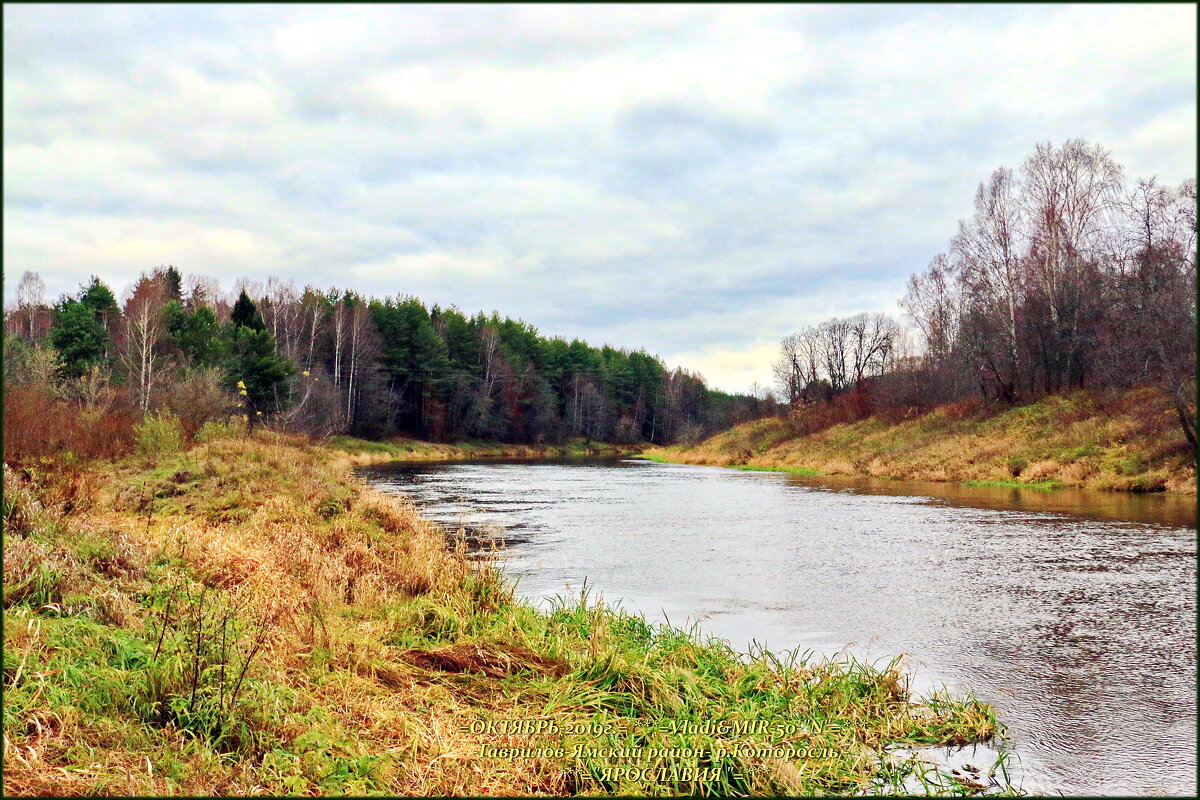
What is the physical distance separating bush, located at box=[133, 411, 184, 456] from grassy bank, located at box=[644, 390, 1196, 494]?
26.0m

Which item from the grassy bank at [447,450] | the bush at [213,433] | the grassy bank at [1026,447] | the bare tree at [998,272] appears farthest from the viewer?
the grassy bank at [447,450]

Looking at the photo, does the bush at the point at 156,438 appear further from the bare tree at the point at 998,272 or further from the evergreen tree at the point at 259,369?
the bare tree at the point at 998,272

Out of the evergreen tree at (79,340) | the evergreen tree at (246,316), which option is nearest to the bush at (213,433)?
the evergreen tree at (79,340)

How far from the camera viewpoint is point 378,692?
5.45 m

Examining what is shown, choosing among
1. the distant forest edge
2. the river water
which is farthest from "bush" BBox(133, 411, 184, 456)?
the river water

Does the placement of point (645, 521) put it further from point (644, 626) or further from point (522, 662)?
point (522, 662)

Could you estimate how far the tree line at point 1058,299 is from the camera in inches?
931

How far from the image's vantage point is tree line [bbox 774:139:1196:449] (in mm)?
23653

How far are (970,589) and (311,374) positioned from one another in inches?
2129

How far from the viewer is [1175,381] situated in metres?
22.4

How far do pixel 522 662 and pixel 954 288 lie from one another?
4820cm

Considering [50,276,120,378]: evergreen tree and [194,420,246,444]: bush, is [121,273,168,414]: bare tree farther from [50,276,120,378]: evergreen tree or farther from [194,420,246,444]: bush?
[194,420,246,444]: bush

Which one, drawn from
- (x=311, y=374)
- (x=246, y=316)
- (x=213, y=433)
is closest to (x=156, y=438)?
(x=213, y=433)

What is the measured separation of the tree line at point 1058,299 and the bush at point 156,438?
26.3m
